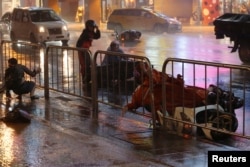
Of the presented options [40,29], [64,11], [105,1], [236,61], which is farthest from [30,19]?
[64,11]

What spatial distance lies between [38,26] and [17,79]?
16472mm

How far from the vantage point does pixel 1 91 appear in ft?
38.8

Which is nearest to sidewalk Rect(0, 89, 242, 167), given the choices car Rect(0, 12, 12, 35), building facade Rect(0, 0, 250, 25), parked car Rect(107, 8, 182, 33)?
car Rect(0, 12, 12, 35)

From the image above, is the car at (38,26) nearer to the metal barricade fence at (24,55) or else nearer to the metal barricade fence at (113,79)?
the metal barricade fence at (24,55)

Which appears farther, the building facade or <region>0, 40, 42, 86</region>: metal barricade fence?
the building facade

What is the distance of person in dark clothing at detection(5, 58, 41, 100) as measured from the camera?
11.1m

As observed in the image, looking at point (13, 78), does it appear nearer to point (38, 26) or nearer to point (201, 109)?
point (201, 109)

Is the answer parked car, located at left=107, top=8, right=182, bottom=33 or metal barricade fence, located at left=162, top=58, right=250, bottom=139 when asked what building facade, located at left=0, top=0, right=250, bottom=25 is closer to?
parked car, located at left=107, top=8, right=182, bottom=33

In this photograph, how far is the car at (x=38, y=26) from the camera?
2731cm

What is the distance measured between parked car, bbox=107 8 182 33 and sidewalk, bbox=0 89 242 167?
27.9 meters

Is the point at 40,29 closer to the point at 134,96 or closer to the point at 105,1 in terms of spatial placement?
the point at 134,96

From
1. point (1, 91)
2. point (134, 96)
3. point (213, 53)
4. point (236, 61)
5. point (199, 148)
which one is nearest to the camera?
point (199, 148)

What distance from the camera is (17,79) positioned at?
11141 mm

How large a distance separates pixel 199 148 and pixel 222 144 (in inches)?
22.9
